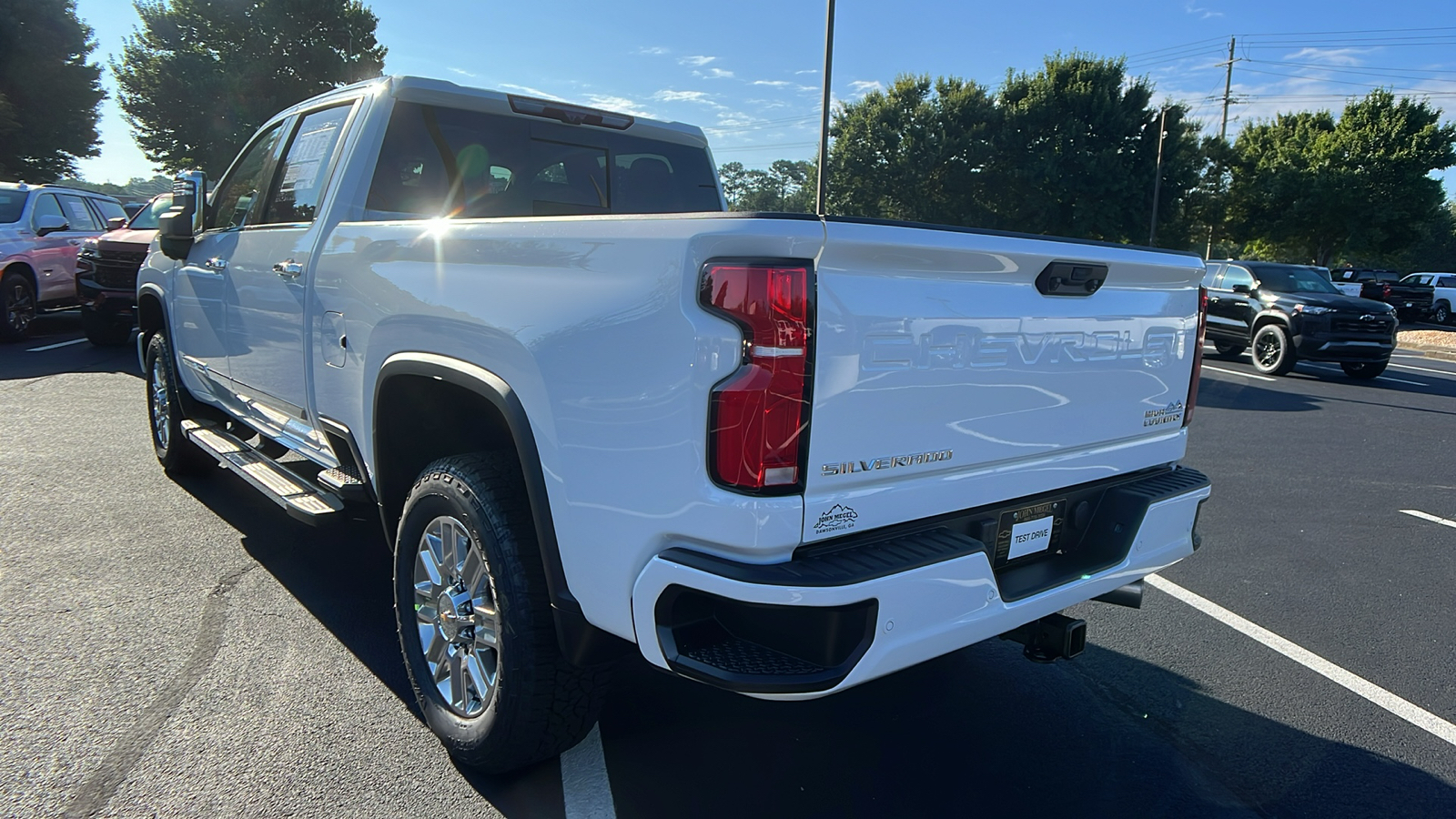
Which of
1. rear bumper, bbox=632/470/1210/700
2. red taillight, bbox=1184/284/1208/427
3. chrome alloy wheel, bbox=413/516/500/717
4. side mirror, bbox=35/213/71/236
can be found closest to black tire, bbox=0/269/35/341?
side mirror, bbox=35/213/71/236

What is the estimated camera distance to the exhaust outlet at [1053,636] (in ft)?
8.35

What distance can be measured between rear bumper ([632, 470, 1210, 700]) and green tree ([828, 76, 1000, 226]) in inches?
1620

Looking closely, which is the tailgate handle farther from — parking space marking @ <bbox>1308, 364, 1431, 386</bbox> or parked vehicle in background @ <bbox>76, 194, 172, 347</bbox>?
parking space marking @ <bbox>1308, 364, 1431, 386</bbox>

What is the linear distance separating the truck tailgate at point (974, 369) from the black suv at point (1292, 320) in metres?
10.6

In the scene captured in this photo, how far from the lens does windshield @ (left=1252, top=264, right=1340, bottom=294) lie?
44.6 ft

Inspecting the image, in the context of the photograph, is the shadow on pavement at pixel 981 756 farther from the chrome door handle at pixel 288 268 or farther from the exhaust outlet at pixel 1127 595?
the chrome door handle at pixel 288 268

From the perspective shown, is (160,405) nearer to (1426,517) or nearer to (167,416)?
(167,416)

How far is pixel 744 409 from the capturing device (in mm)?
1838

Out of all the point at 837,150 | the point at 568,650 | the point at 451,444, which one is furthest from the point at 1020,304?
the point at 837,150

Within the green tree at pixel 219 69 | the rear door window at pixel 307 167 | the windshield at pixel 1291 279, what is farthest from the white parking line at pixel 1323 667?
the green tree at pixel 219 69

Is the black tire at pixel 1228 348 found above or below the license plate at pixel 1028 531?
below

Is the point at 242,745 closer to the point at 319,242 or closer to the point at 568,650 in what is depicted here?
the point at 568,650

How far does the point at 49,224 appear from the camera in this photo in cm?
1192

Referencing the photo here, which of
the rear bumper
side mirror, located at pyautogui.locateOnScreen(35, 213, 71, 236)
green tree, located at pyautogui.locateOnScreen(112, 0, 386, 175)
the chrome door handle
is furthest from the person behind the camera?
green tree, located at pyautogui.locateOnScreen(112, 0, 386, 175)
